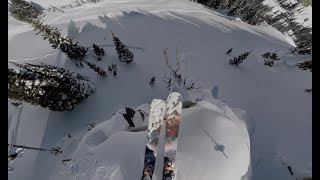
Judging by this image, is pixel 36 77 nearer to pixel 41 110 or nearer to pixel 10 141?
pixel 41 110

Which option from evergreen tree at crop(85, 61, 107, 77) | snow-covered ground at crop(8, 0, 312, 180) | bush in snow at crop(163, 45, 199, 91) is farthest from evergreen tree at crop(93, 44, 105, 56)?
bush in snow at crop(163, 45, 199, 91)

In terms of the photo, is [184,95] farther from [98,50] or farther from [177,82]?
[98,50]

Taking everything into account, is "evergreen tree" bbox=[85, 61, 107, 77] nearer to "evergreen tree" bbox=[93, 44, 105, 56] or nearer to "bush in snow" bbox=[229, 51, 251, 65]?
"evergreen tree" bbox=[93, 44, 105, 56]

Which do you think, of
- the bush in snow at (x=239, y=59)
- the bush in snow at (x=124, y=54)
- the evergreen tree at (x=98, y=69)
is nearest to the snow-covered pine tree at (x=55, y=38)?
the evergreen tree at (x=98, y=69)

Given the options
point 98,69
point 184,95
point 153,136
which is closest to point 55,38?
point 98,69

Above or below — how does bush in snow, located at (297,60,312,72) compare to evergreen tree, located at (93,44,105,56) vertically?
above
